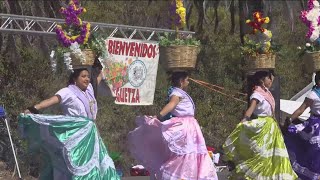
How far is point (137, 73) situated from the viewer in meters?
14.6

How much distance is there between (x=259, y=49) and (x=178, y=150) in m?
1.71

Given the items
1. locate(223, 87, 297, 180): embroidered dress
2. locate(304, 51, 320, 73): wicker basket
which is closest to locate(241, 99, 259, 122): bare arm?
locate(223, 87, 297, 180): embroidered dress

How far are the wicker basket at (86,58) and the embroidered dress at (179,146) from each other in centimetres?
102

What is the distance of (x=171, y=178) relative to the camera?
8258 millimetres

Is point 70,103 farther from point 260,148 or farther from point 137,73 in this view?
point 137,73

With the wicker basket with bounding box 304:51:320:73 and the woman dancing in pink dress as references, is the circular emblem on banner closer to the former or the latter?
the wicker basket with bounding box 304:51:320:73

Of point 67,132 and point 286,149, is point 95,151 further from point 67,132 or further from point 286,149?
point 286,149

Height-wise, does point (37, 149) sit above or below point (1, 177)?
above

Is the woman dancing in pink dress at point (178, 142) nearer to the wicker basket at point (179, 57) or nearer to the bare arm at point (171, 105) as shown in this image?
the bare arm at point (171, 105)

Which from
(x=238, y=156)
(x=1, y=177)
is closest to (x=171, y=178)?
(x=238, y=156)

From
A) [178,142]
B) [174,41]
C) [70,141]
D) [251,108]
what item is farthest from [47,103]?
[251,108]

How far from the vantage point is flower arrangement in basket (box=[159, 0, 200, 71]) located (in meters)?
8.45

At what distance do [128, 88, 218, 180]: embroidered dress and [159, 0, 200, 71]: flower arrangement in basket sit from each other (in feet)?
1.00

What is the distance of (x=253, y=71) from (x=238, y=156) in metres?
1.07
